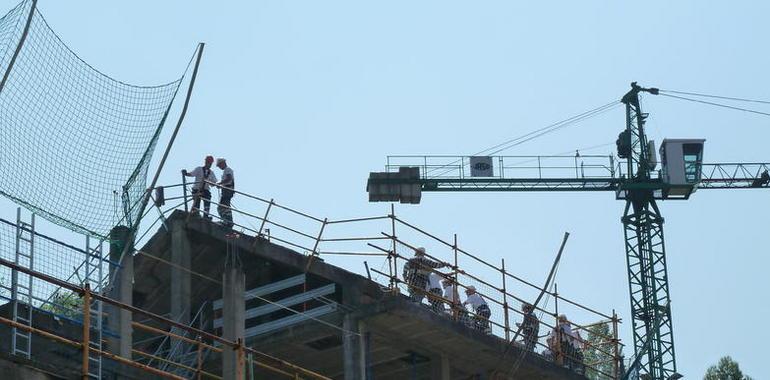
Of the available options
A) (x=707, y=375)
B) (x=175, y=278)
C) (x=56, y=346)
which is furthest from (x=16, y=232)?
(x=707, y=375)

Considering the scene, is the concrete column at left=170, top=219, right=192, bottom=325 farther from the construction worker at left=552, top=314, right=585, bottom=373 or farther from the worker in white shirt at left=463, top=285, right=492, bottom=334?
the construction worker at left=552, top=314, right=585, bottom=373

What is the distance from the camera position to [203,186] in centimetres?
3322

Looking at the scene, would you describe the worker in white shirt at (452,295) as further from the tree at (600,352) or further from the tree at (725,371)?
the tree at (725,371)

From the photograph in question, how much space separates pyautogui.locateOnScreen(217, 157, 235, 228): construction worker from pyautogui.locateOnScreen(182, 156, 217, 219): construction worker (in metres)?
0.21

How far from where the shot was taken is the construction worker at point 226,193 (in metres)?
32.9

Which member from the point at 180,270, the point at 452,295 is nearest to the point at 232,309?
the point at 180,270

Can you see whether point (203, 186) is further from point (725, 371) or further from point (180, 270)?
point (725, 371)

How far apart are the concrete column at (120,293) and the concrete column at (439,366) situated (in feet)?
28.7

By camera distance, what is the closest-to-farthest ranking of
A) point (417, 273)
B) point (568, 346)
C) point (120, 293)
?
1. point (120, 293)
2. point (417, 273)
3. point (568, 346)

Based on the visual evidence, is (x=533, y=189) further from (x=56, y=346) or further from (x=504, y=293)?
(x=56, y=346)

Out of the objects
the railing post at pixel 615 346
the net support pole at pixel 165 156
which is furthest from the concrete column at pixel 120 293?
the railing post at pixel 615 346

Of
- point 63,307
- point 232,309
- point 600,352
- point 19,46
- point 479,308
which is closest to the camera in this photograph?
point 19,46

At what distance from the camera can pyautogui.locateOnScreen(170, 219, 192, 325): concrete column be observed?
32375mm

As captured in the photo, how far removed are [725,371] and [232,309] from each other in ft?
132
